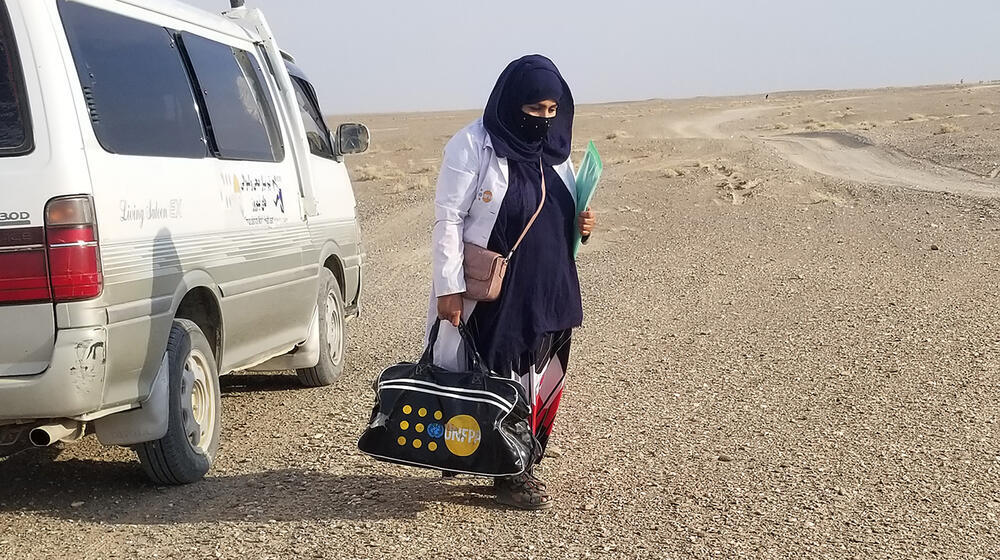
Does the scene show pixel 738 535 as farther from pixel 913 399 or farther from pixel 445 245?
pixel 913 399

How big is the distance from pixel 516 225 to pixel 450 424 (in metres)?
0.83

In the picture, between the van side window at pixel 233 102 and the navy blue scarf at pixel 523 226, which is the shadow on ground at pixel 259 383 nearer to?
the van side window at pixel 233 102

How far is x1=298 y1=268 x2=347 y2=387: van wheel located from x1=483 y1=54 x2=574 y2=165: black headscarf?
2706mm

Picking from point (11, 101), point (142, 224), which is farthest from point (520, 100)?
point (11, 101)

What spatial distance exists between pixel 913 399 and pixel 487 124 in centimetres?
348

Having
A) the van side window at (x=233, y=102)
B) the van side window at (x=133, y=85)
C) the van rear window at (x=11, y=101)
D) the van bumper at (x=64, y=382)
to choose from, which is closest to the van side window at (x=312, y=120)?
the van side window at (x=233, y=102)

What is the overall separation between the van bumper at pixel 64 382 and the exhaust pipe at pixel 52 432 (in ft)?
0.42

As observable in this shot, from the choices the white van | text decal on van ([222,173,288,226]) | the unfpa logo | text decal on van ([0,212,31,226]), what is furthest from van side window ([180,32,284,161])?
the unfpa logo

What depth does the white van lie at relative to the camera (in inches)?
162

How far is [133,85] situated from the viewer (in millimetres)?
4797

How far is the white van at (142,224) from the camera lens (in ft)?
13.5

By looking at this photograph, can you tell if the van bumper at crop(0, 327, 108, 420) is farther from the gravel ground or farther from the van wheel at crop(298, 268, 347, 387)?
the van wheel at crop(298, 268, 347, 387)

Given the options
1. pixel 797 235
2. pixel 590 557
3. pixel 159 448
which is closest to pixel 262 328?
pixel 159 448

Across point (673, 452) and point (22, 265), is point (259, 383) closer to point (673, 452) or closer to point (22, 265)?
point (673, 452)
